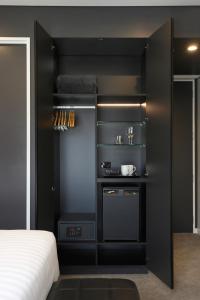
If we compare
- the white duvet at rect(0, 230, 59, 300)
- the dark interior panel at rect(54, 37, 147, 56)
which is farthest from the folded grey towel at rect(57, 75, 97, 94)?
the white duvet at rect(0, 230, 59, 300)

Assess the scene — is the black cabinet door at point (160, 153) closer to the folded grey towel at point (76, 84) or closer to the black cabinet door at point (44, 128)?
the folded grey towel at point (76, 84)

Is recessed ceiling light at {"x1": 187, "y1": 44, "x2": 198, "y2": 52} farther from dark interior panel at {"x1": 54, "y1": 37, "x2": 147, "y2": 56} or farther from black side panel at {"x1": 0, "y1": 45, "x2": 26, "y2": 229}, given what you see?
black side panel at {"x1": 0, "y1": 45, "x2": 26, "y2": 229}

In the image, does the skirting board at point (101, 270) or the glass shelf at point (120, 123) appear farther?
the glass shelf at point (120, 123)

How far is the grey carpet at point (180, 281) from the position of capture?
253 centimetres

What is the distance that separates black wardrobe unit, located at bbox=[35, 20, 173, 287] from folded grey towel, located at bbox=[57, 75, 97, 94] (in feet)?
0.23

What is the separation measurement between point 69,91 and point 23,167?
3.30 feet

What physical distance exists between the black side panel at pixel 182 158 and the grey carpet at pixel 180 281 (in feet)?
2.69

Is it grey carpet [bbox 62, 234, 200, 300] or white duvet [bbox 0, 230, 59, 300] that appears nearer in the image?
white duvet [bbox 0, 230, 59, 300]

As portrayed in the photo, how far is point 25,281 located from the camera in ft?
4.05

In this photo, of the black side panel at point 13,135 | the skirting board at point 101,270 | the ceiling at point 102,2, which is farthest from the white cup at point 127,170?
the ceiling at point 102,2

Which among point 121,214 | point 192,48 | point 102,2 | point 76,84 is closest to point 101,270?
point 121,214

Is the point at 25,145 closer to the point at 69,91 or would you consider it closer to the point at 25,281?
the point at 69,91

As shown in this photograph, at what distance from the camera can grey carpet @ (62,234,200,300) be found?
2533mm

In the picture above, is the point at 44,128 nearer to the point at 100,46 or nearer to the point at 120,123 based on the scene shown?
the point at 120,123
